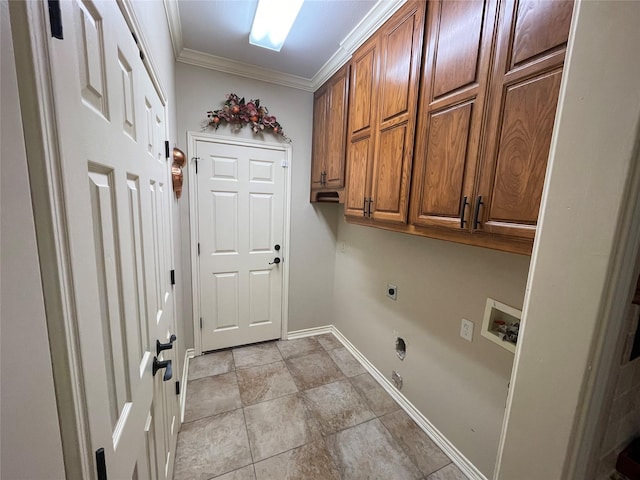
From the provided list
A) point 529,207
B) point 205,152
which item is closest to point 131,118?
point 529,207

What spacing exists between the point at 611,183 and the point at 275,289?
259 cm

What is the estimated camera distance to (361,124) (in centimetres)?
179

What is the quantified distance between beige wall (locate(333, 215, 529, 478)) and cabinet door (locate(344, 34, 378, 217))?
47cm

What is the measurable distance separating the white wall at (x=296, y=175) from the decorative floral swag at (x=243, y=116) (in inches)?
2.1

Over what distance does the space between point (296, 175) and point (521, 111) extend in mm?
1982

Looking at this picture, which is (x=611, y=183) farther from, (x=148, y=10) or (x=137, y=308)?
(x=148, y=10)

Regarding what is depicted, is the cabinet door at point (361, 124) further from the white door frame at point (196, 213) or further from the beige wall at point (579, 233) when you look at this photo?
the beige wall at point (579, 233)

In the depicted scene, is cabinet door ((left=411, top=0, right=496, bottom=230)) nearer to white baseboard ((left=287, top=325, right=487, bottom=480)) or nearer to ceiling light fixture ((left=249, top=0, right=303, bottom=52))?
ceiling light fixture ((left=249, top=0, right=303, bottom=52))

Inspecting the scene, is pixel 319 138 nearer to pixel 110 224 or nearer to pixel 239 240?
pixel 239 240

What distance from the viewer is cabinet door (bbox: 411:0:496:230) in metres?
1.03

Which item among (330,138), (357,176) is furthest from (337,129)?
(357,176)

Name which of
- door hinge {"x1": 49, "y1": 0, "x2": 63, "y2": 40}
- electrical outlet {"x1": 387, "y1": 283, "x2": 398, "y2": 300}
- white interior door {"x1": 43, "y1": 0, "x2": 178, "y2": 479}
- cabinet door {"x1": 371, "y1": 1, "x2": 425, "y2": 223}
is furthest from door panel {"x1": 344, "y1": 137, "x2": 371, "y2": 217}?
door hinge {"x1": 49, "y1": 0, "x2": 63, "y2": 40}

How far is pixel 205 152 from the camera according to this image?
2260mm

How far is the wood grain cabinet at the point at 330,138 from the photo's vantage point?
2.07 m
